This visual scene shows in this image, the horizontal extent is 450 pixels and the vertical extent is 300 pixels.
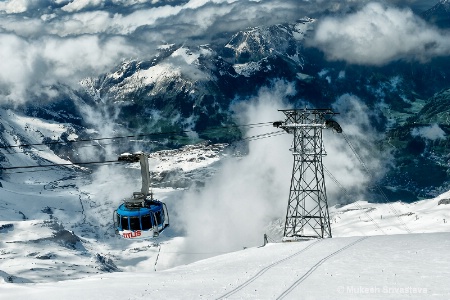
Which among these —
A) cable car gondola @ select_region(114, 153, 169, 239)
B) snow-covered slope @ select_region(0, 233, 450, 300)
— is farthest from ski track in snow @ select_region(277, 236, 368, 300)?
cable car gondola @ select_region(114, 153, 169, 239)

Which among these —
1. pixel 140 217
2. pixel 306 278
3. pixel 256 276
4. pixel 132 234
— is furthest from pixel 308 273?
pixel 132 234

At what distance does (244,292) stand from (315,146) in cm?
4314

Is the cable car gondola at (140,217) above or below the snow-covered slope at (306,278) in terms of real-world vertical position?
above

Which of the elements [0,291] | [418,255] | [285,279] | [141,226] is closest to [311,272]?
[285,279]

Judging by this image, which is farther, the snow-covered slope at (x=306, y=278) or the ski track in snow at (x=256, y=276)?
the ski track in snow at (x=256, y=276)

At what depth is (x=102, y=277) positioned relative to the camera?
2334 inches

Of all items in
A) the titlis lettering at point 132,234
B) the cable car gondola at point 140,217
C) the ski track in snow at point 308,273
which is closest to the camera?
the ski track in snow at point 308,273

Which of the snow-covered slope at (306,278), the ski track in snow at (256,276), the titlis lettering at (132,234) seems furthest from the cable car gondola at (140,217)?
the ski track in snow at (256,276)

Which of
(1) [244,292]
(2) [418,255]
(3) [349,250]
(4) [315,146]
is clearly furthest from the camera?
(4) [315,146]

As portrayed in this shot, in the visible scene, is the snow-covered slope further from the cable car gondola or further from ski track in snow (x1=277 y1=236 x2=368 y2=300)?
the cable car gondola

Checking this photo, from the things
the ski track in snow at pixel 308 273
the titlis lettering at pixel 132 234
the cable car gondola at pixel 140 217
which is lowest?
the ski track in snow at pixel 308 273

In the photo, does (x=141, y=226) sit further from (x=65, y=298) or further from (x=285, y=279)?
(x=285, y=279)

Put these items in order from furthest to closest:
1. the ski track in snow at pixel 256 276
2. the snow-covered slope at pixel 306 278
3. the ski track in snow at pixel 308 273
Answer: the ski track in snow at pixel 256 276
the ski track in snow at pixel 308 273
the snow-covered slope at pixel 306 278

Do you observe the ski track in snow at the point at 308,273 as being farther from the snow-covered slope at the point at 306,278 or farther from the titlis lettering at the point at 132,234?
the titlis lettering at the point at 132,234
